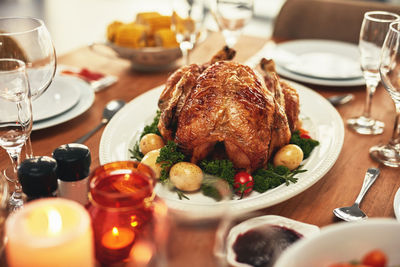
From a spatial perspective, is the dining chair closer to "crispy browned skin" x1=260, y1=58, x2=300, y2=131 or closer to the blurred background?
"crispy browned skin" x1=260, y1=58, x2=300, y2=131

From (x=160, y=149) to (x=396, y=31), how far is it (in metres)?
0.72

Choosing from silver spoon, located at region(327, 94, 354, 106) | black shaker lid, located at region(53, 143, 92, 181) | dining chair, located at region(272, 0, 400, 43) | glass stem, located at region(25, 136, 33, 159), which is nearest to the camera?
black shaker lid, located at region(53, 143, 92, 181)

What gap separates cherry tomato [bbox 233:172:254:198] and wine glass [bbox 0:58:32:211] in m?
0.53

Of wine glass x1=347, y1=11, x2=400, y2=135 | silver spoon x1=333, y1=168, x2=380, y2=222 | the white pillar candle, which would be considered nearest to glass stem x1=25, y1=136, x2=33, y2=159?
the white pillar candle

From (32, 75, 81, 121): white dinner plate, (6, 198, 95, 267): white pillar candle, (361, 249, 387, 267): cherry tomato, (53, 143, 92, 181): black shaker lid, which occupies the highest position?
(6, 198, 95, 267): white pillar candle

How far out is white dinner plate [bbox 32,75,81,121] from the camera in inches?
60.3

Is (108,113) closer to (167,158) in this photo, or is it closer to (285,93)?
(167,158)

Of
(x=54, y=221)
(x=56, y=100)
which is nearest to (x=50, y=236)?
(x=54, y=221)

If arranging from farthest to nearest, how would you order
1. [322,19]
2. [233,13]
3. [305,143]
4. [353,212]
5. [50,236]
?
[322,19] → [233,13] → [305,143] → [353,212] → [50,236]

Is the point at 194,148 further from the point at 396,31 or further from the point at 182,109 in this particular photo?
the point at 396,31

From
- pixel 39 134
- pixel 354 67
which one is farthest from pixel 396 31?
pixel 39 134

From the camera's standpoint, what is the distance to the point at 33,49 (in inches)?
45.8

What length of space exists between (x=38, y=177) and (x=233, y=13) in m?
1.32

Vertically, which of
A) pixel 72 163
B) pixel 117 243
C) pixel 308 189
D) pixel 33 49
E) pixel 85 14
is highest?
pixel 33 49
